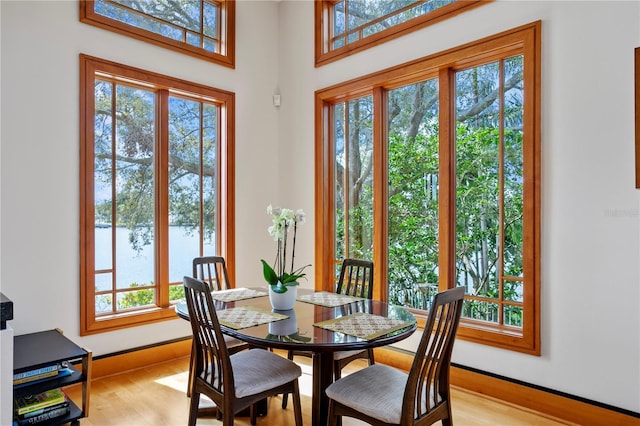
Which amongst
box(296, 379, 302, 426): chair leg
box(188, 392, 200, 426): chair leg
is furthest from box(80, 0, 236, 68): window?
box(296, 379, 302, 426): chair leg

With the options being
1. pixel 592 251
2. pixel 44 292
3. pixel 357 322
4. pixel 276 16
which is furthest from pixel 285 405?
pixel 276 16

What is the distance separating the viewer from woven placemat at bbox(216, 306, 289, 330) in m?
2.15

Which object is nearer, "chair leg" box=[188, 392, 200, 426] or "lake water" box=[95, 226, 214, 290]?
"chair leg" box=[188, 392, 200, 426]

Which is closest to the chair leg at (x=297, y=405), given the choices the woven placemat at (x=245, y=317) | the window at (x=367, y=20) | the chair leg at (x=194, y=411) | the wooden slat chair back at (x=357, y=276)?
the woven placemat at (x=245, y=317)

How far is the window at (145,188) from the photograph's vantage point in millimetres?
3244

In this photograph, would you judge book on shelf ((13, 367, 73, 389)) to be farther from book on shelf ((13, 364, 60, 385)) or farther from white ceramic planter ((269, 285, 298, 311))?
white ceramic planter ((269, 285, 298, 311))

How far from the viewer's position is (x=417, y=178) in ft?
11.3

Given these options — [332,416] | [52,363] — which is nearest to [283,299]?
[332,416]

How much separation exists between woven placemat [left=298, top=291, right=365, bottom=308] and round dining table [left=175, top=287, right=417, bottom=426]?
26mm

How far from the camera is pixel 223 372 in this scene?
6.47 ft

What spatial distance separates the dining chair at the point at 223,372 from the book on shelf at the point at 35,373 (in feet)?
3.04

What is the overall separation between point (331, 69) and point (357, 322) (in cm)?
260

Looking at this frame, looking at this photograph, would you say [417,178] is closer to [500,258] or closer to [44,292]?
[500,258]

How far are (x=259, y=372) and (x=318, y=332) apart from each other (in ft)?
1.34
